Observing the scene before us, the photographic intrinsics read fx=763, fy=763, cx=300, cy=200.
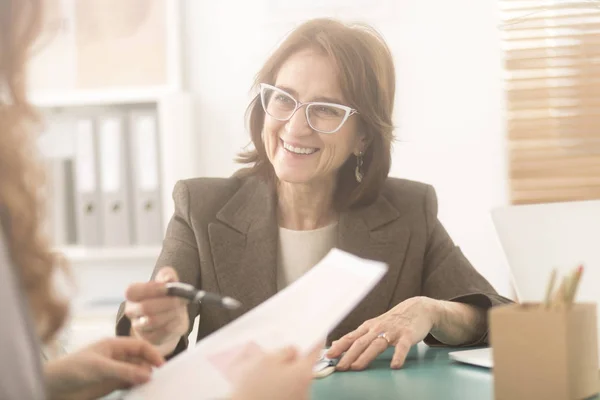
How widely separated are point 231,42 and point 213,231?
1.57 meters

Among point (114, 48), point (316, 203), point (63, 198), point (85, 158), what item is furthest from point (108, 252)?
point (316, 203)

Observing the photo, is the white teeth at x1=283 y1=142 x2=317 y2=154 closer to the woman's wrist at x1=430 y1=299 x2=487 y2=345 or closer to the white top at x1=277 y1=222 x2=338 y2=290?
the white top at x1=277 y1=222 x2=338 y2=290

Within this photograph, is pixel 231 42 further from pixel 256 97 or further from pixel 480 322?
pixel 480 322

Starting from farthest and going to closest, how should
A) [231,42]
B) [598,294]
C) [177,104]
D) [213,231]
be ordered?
1. [231,42]
2. [177,104]
3. [213,231]
4. [598,294]

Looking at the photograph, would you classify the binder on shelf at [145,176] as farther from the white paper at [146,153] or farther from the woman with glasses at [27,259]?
the woman with glasses at [27,259]

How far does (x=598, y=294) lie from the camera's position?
4.19ft

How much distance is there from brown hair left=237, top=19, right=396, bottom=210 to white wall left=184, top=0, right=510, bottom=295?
119 cm

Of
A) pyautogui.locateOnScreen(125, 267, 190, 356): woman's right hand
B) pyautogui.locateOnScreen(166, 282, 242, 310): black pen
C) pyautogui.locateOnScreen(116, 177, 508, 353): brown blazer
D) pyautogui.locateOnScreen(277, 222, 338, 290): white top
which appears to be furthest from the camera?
pyautogui.locateOnScreen(277, 222, 338, 290): white top

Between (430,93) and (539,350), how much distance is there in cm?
226

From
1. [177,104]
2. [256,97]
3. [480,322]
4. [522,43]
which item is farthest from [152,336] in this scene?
[522,43]

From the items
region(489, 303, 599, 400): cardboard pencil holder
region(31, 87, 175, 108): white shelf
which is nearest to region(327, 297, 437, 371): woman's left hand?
region(489, 303, 599, 400): cardboard pencil holder

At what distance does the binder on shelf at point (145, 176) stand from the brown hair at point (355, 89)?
37.3 inches

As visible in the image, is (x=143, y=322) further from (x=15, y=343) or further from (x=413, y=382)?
(x=15, y=343)

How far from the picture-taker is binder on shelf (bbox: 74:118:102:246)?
2.73 meters
